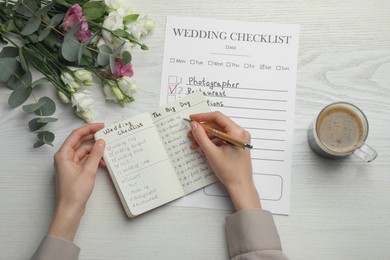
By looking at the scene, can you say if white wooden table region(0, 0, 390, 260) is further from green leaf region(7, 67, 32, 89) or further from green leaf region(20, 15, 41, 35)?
green leaf region(20, 15, 41, 35)

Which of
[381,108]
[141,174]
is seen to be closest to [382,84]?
[381,108]

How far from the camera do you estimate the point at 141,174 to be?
0.86m

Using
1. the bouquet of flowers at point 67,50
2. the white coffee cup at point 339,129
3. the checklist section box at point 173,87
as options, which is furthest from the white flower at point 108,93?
the white coffee cup at point 339,129

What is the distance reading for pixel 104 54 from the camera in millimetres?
838

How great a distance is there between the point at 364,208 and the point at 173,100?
16.7 inches

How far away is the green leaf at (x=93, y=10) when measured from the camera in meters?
0.83

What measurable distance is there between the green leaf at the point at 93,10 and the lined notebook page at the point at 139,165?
0.66 feet

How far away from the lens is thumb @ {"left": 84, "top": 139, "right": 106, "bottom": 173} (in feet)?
2.71

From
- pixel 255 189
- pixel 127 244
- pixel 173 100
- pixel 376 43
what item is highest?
pixel 376 43

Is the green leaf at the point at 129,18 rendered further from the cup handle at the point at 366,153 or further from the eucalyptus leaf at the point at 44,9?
the cup handle at the point at 366,153

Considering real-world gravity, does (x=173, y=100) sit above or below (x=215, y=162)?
above

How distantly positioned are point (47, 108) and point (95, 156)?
0.13 metres

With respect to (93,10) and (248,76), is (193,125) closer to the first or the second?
(248,76)

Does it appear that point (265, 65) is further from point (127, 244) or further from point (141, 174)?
point (127, 244)
